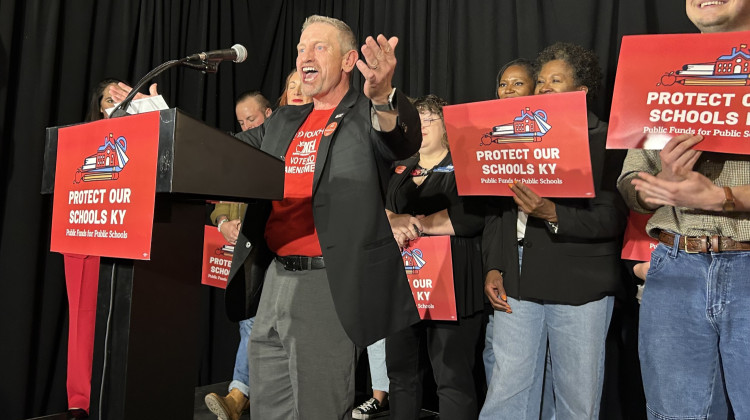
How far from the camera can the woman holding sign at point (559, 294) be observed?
2229 mm

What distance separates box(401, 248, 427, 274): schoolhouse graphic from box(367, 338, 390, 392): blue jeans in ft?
2.93

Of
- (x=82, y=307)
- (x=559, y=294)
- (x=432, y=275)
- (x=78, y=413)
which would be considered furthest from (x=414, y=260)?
(x=78, y=413)

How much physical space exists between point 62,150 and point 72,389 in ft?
7.41

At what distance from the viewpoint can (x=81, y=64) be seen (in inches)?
153

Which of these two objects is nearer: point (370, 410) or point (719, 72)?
point (719, 72)

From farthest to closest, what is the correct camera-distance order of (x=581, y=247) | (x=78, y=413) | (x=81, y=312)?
1. (x=78, y=413)
2. (x=81, y=312)
3. (x=581, y=247)

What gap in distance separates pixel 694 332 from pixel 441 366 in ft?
4.17

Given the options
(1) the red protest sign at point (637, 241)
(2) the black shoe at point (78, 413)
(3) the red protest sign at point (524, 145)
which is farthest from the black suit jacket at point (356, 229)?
(2) the black shoe at point (78, 413)

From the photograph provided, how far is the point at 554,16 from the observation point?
11.0ft

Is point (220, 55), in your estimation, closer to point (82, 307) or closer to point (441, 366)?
point (441, 366)

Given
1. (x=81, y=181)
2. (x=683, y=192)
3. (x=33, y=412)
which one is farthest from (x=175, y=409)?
(x=33, y=412)

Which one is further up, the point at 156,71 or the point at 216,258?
the point at 156,71

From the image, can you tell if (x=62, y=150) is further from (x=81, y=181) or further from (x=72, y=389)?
(x=72, y=389)

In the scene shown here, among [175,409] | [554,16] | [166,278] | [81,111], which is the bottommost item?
[175,409]
